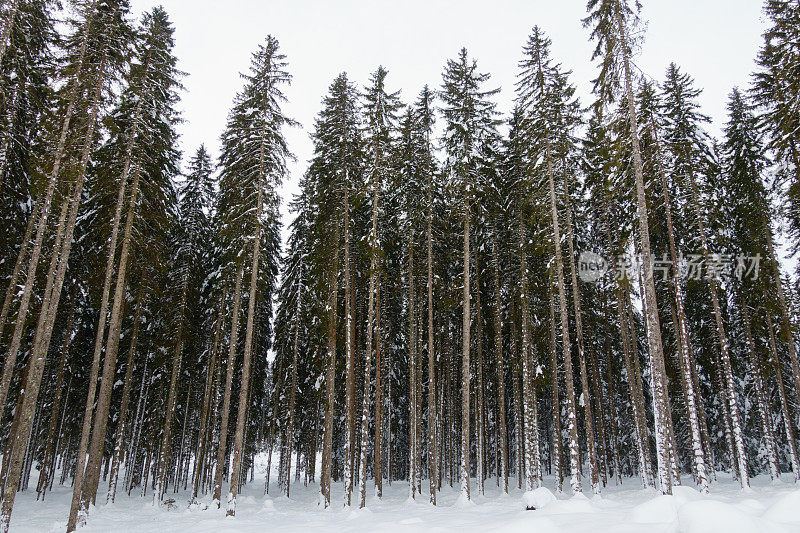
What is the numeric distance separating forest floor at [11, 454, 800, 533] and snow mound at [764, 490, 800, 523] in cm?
1

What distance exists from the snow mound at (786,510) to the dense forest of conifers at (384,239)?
6.81 metres

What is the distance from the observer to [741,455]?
19406mm

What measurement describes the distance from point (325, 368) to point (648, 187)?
18.7m

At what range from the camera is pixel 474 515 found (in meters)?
14.2

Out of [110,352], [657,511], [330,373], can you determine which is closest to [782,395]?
[657,511]

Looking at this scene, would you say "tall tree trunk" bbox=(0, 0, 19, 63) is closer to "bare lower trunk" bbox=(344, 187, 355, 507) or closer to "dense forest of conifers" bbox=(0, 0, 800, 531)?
"dense forest of conifers" bbox=(0, 0, 800, 531)

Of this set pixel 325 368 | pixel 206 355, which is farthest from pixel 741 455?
pixel 206 355

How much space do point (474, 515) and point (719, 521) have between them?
9.94 m

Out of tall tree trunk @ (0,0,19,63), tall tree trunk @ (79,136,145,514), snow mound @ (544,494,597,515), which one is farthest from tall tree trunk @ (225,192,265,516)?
snow mound @ (544,494,597,515)

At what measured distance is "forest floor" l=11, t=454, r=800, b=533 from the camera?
6.32 meters

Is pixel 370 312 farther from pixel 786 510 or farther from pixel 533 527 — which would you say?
pixel 786 510

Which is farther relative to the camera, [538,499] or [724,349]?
[724,349]

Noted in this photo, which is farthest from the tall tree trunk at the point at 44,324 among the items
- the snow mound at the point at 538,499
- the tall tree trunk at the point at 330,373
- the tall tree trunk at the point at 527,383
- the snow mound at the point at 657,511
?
the tall tree trunk at the point at 527,383

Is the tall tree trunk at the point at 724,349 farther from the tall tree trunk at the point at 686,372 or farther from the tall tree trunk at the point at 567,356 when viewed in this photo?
the tall tree trunk at the point at 567,356
